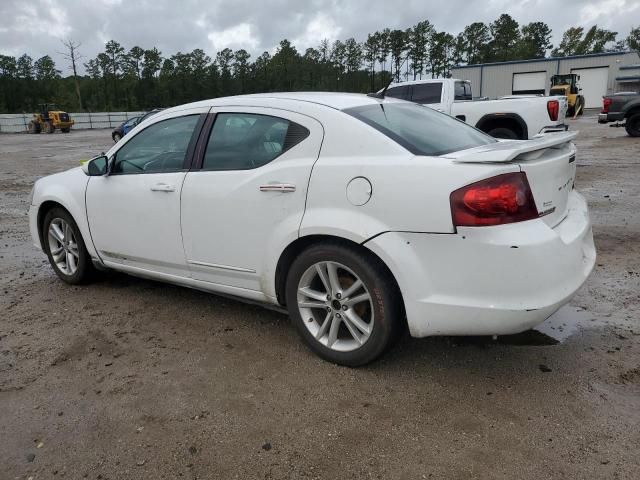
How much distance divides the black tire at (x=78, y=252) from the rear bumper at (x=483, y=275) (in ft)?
9.64

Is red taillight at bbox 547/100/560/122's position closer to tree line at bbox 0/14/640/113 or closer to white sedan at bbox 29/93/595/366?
white sedan at bbox 29/93/595/366

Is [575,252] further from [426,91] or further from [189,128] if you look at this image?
[426,91]

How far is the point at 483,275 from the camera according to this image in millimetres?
2580

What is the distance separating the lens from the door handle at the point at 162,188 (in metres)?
3.68

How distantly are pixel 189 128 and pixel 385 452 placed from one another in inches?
102

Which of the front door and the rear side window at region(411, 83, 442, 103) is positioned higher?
the rear side window at region(411, 83, 442, 103)

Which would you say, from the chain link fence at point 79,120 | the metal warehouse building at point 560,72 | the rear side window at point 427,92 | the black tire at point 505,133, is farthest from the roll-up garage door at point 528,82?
the black tire at point 505,133

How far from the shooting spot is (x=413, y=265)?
2711mm

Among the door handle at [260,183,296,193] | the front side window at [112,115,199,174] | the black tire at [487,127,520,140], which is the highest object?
the front side window at [112,115,199,174]

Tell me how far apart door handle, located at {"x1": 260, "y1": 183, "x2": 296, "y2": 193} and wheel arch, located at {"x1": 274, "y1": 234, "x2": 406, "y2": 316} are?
0.97ft

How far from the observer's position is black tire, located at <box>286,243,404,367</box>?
2.85 metres

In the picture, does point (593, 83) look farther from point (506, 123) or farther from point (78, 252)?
point (78, 252)

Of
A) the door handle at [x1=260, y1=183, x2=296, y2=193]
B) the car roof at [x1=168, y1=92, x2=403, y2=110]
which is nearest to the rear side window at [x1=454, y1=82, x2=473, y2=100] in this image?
the car roof at [x1=168, y1=92, x2=403, y2=110]

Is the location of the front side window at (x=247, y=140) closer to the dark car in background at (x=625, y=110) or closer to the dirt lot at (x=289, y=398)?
the dirt lot at (x=289, y=398)
